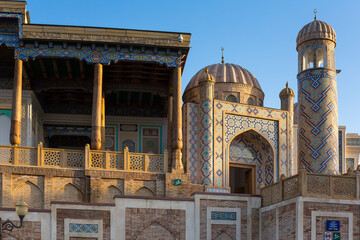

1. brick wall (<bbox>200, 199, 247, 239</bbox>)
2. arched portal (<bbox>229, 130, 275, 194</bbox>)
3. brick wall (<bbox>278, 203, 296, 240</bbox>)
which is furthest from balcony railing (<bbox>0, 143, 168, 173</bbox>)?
arched portal (<bbox>229, 130, 275, 194</bbox>)

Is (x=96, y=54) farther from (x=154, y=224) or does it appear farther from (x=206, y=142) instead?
Answer: (x=154, y=224)

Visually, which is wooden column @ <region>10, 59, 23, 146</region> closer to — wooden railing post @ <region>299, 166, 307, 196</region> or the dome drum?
wooden railing post @ <region>299, 166, 307, 196</region>

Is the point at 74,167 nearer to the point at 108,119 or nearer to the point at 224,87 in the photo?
the point at 108,119

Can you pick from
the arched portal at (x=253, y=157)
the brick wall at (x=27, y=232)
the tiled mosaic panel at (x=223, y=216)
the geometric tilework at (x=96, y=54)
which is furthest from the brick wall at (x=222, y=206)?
the arched portal at (x=253, y=157)

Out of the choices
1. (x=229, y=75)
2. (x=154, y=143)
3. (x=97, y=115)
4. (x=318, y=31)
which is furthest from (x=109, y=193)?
(x=229, y=75)

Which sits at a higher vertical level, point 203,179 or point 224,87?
point 224,87

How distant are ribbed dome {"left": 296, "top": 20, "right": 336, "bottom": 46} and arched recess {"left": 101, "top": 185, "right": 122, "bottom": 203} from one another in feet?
28.5

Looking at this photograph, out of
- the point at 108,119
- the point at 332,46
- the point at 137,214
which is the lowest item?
the point at 137,214

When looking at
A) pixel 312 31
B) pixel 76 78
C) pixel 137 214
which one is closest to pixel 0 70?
pixel 76 78

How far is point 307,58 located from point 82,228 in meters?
10.6

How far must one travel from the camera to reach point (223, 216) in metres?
17.3

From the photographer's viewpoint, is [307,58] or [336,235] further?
[307,58]

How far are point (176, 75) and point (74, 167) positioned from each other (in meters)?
4.55

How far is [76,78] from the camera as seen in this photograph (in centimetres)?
2334
